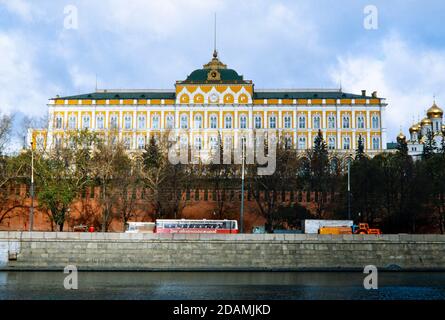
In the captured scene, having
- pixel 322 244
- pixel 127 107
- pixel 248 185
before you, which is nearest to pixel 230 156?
pixel 248 185

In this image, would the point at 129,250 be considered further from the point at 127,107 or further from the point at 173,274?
the point at 127,107

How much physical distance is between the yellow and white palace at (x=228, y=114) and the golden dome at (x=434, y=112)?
14104mm

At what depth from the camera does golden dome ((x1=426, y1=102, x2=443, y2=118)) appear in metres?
108

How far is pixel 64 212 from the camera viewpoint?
2151 inches

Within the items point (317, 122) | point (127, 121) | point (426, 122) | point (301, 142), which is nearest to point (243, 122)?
point (301, 142)

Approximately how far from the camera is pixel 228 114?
98.2 meters

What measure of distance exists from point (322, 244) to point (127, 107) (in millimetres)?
61249

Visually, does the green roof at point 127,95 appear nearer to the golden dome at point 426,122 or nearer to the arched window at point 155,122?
the arched window at point 155,122

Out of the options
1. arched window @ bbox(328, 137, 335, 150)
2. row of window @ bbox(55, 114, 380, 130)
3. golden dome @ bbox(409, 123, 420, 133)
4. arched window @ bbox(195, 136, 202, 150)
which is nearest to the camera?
arched window @ bbox(195, 136, 202, 150)

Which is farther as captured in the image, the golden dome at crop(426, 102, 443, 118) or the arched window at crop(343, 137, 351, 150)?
A: the golden dome at crop(426, 102, 443, 118)

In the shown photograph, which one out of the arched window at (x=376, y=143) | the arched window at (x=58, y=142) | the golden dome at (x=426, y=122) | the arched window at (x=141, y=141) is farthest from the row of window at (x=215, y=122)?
the arched window at (x=58, y=142)

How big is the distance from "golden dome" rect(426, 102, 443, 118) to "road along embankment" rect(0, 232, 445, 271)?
68225mm

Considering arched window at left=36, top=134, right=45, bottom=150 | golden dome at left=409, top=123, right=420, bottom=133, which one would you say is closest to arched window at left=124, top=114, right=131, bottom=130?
arched window at left=36, top=134, right=45, bottom=150

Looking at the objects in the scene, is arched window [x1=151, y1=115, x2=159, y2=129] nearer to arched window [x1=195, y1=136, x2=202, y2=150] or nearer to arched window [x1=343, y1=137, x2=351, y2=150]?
arched window [x1=195, y1=136, x2=202, y2=150]
